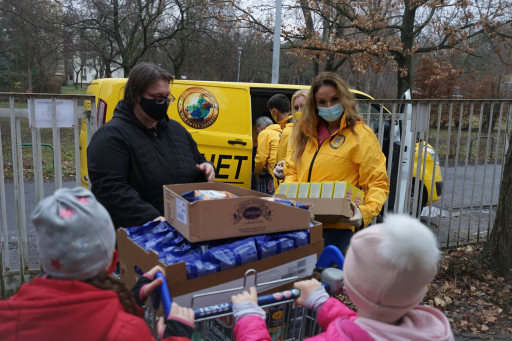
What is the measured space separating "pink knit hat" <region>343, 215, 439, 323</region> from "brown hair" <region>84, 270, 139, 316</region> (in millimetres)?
737

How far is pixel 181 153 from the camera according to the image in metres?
2.78

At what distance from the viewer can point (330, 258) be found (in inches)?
79.4

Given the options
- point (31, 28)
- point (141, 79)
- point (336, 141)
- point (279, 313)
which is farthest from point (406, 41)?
point (279, 313)

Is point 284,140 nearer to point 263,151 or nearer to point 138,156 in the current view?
point 263,151

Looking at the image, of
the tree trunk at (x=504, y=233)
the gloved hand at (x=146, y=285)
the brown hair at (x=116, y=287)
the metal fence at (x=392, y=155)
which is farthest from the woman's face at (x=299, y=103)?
the brown hair at (x=116, y=287)

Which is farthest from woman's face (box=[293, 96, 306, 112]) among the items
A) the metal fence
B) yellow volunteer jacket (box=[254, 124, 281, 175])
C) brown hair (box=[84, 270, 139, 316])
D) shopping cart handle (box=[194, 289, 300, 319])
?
brown hair (box=[84, 270, 139, 316])

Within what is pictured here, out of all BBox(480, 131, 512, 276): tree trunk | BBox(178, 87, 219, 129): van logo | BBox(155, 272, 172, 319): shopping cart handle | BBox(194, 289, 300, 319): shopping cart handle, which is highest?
BBox(178, 87, 219, 129): van logo

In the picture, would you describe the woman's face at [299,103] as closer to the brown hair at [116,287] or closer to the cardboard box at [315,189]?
the cardboard box at [315,189]

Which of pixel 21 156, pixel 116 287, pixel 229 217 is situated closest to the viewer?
pixel 116 287

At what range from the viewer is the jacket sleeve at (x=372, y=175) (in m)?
2.92

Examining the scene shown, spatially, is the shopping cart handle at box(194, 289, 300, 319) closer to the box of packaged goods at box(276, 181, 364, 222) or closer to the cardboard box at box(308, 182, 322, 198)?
the box of packaged goods at box(276, 181, 364, 222)

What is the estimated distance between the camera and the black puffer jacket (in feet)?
8.13

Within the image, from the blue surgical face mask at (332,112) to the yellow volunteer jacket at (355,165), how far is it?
0.18 ft

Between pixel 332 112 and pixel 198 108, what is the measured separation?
118 inches
